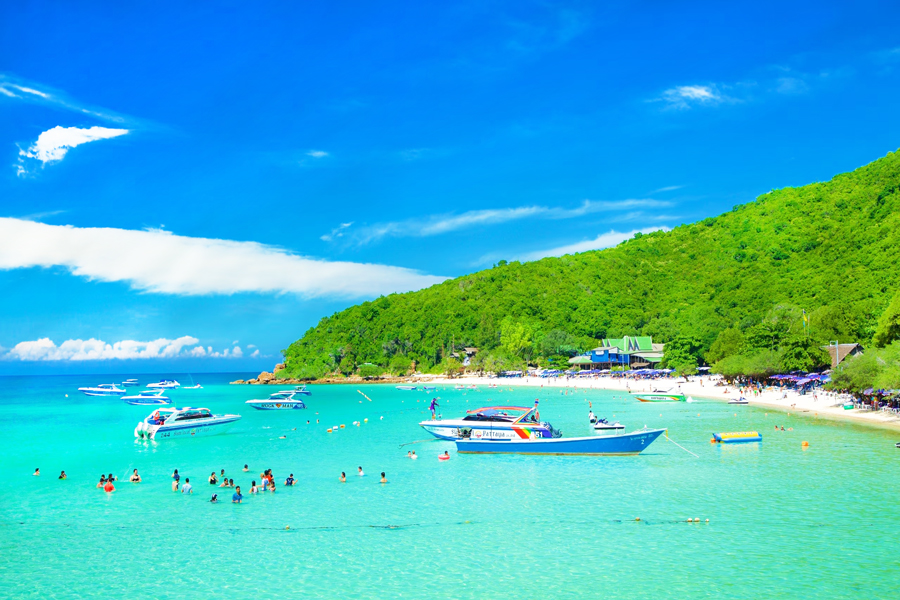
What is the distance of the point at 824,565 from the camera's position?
17500mm

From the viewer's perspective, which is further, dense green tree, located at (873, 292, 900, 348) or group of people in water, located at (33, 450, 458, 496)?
dense green tree, located at (873, 292, 900, 348)

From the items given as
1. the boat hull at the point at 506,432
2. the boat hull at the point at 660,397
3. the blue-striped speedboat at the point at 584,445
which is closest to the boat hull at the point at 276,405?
the boat hull at the point at 660,397

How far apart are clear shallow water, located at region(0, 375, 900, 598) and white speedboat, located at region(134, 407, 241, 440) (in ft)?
31.4

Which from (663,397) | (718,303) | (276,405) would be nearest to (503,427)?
(663,397)

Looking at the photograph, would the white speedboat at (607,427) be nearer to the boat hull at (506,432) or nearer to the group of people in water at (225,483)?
the boat hull at (506,432)

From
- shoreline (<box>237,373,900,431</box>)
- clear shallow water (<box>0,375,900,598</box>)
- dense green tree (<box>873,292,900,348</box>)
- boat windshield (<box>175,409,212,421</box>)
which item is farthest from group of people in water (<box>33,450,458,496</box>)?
dense green tree (<box>873,292,900,348</box>)

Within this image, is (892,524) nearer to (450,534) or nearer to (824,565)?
(824,565)

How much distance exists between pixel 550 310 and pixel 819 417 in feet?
444

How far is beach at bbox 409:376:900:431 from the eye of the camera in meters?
49.6

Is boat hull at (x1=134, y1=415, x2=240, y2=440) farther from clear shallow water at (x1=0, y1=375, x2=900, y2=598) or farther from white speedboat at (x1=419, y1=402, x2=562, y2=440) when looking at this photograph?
white speedboat at (x1=419, y1=402, x2=562, y2=440)

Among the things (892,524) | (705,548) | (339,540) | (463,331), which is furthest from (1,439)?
(463,331)

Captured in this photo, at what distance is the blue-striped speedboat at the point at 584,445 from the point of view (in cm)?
3522

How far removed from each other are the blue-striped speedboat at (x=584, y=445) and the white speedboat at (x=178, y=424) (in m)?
29.8

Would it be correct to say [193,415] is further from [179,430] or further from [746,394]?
[746,394]
